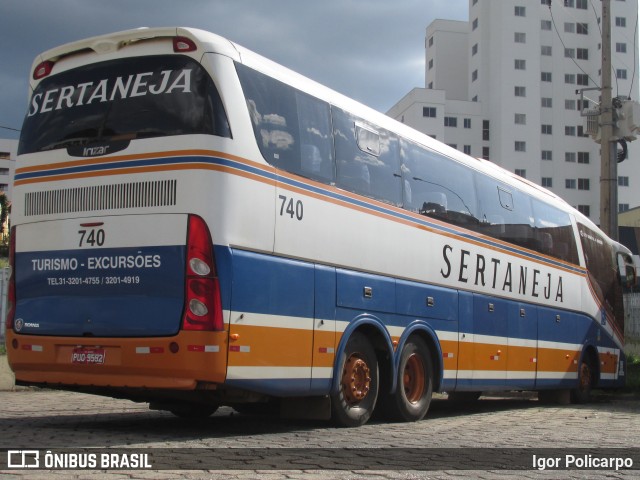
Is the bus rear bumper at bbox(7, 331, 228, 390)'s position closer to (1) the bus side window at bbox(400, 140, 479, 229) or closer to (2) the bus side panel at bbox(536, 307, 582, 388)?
(1) the bus side window at bbox(400, 140, 479, 229)

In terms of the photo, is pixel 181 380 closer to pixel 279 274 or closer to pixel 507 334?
pixel 279 274

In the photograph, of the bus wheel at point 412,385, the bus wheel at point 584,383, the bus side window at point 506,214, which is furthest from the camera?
the bus wheel at point 584,383

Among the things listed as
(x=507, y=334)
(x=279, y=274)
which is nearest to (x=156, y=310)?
(x=279, y=274)

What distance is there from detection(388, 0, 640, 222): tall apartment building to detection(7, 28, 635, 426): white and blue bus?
77.2 m

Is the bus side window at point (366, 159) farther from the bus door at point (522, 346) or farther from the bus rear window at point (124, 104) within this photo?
the bus door at point (522, 346)

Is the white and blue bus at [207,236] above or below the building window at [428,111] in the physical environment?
below

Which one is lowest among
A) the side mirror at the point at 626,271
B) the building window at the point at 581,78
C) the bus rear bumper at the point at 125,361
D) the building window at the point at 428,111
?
the bus rear bumper at the point at 125,361

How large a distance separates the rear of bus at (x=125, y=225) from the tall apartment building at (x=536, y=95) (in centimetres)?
7877

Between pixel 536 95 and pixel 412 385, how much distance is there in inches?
3204

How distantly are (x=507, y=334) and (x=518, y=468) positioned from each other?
7.02 meters

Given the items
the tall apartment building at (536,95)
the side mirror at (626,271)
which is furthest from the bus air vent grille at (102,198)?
the tall apartment building at (536,95)

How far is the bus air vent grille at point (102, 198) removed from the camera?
809cm

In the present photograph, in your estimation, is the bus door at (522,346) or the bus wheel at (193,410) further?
the bus door at (522,346)

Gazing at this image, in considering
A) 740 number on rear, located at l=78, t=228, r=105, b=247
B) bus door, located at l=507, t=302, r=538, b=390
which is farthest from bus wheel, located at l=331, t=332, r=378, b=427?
bus door, located at l=507, t=302, r=538, b=390
